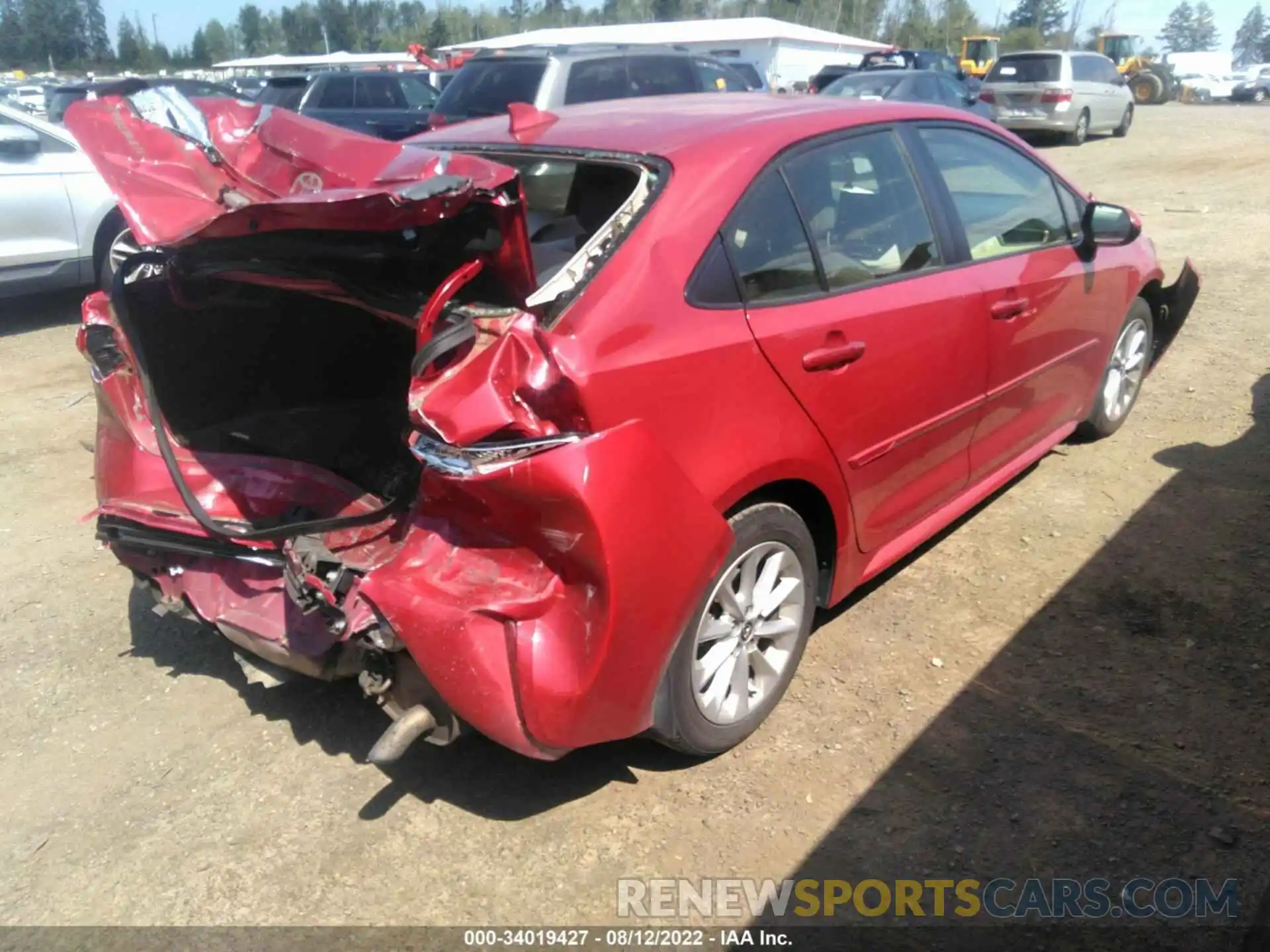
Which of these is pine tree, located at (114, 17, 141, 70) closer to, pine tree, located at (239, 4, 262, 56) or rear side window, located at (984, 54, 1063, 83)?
pine tree, located at (239, 4, 262, 56)

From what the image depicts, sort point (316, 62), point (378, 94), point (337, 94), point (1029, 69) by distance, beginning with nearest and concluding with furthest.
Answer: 1. point (337, 94)
2. point (378, 94)
3. point (1029, 69)
4. point (316, 62)

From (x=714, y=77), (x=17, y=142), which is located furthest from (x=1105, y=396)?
(x=714, y=77)

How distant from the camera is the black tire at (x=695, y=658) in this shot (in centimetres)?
273

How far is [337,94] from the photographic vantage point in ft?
46.5

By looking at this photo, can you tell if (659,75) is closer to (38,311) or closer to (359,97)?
(359,97)

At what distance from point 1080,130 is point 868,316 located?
1861 centimetres

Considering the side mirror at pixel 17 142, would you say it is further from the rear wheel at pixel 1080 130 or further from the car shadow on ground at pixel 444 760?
the rear wheel at pixel 1080 130

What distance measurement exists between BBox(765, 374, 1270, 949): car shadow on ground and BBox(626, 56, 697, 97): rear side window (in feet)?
25.1

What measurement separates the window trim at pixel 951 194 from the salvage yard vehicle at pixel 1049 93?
15243 millimetres

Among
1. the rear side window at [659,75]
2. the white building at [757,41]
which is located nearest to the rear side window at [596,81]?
the rear side window at [659,75]

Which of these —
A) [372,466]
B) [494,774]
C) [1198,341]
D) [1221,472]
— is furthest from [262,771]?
[1198,341]

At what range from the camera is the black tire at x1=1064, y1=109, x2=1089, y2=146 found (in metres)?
19.0

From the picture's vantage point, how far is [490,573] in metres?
2.47

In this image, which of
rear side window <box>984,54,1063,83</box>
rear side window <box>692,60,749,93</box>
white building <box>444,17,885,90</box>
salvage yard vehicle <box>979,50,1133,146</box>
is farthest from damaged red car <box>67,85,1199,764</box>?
white building <box>444,17,885,90</box>
